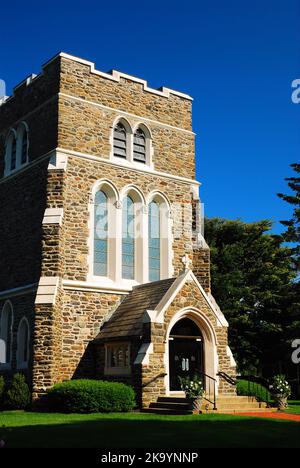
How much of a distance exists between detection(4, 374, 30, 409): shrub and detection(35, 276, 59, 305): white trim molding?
2926 millimetres

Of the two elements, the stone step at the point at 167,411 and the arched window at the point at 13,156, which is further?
the arched window at the point at 13,156

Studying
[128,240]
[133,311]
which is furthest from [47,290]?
[128,240]

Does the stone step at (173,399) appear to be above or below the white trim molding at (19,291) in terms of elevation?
below

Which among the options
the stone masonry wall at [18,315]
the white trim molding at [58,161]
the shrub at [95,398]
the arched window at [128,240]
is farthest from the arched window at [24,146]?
the shrub at [95,398]

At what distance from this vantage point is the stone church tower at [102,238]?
22.0 metres

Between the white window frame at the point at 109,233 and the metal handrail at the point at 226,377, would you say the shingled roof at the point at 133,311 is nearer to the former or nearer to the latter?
the white window frame at the point at 109,233

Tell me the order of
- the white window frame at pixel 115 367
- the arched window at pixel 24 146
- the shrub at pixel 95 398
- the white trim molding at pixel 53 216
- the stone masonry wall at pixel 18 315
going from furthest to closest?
the arched window at pixel 24 146 → the stone masonry wall at pixel 18 315 → the white trim molding at pixel 53 216 → the white window frame at pixel 115 367 → the shrub at pixel 95 398

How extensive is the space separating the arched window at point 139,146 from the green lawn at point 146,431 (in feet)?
40.2

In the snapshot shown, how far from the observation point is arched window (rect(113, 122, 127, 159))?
26.4 meters

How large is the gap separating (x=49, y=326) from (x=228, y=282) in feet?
51.3

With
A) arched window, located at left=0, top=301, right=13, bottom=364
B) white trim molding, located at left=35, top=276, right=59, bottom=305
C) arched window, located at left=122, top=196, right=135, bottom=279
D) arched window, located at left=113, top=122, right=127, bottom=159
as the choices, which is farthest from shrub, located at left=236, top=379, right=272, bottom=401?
arched window, located at left=113, top=122, right=127, bottom=159

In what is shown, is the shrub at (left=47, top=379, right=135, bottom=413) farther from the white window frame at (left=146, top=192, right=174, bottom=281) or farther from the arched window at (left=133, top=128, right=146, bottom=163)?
the arched window at (left=133, top=128, right=146, bottom=163)

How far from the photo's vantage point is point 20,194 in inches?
1043
